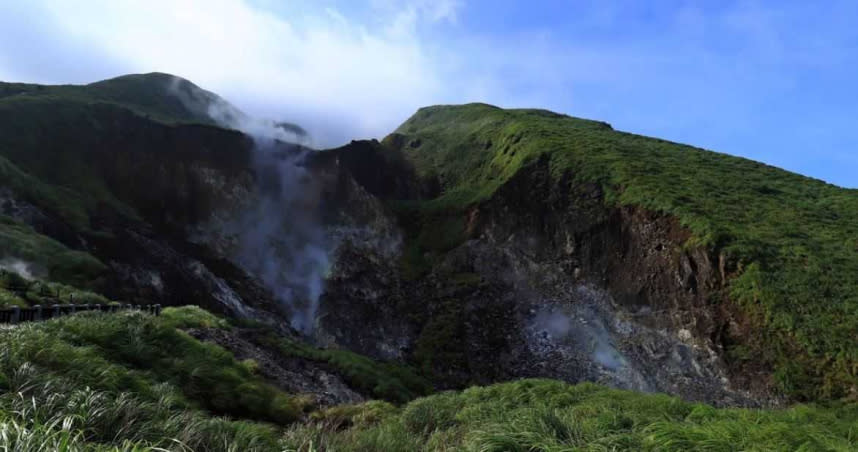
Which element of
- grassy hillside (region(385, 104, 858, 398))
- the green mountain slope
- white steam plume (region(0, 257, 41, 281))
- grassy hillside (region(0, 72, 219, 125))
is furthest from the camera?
grassy hillside (region(0, 72, 219, 125))

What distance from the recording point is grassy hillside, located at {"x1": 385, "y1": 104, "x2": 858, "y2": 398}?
2981cm

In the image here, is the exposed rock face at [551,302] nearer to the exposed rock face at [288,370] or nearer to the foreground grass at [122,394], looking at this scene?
the exposed rock face at [288,370]

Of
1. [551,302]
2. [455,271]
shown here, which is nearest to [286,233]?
[455,271]

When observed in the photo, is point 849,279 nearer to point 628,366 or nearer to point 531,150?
point 628,366

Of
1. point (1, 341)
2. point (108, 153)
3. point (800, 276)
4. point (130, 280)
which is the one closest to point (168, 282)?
point (130, 280)

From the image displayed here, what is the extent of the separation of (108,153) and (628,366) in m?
45.5

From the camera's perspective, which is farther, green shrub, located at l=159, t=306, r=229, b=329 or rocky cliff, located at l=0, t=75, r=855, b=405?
rocky cliff, located at l=0, t=75, r=855, b=405

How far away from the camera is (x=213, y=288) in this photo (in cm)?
3662

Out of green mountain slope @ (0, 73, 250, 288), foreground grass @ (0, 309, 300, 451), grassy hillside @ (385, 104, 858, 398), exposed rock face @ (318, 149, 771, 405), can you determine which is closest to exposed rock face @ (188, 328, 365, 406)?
foreground grass @ (0, 309, 300, 451)

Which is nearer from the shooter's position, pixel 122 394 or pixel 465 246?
pixel 122 394

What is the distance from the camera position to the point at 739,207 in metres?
43.4

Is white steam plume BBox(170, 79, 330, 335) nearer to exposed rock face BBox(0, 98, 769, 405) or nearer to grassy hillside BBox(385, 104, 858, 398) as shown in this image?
exposed rock face BBox(0, 98, 769, 405)

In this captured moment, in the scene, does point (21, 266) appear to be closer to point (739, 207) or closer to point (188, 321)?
point (188, 321)

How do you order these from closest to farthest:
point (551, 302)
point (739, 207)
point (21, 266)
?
1. point (21, 266)
2. point (551, 302)
3. point (739, 207)
